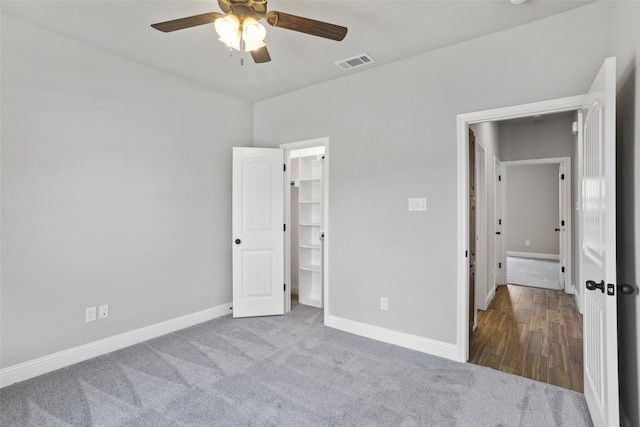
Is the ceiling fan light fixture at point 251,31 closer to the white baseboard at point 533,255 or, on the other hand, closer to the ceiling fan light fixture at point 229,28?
the ceiling fan light fixture at point 229,28

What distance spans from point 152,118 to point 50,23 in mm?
1003

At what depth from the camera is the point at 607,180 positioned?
158 cm

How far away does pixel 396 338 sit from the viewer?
10.2 feet

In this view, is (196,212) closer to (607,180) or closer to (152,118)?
(152,118)

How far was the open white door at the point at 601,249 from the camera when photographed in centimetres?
157

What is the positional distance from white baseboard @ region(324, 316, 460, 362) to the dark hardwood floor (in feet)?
0.74

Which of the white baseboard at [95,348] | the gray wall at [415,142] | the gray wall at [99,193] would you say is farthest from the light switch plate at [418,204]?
the white baseboard at [95,348]

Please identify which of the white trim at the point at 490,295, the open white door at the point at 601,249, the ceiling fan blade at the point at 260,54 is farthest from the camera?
the white trim at the point at 490,295

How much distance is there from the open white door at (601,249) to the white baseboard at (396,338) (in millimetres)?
970

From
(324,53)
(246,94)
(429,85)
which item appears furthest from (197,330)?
(429,85)

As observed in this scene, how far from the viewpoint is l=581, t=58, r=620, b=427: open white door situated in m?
1.57

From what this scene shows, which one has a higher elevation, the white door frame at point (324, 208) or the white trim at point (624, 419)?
the white door frame at point (324, 208)

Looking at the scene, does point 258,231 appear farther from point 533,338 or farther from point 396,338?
point 533,338

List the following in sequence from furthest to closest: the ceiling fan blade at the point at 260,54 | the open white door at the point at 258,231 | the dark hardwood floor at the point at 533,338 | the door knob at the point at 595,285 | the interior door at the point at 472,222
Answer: the open white door at the point at 258,231 < the interior door at the point at 472,222 < the dark hardwood floor at the point at 533,338 < the ceiling fan blade at the point at 260,54 < the door knob at the point at 595,285
